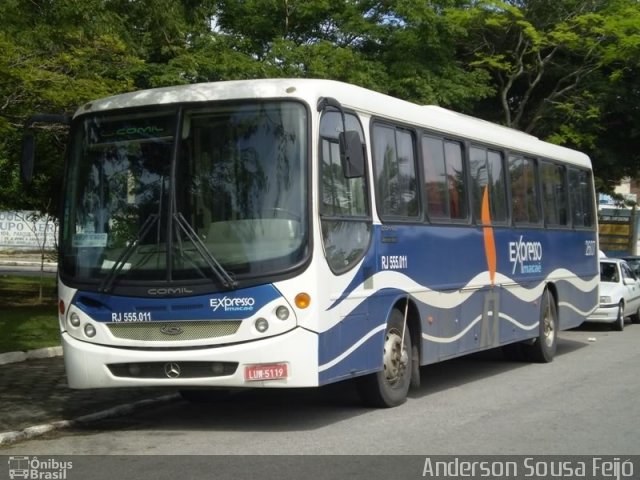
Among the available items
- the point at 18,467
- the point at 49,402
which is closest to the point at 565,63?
the point at 49,402

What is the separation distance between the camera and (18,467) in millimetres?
7664

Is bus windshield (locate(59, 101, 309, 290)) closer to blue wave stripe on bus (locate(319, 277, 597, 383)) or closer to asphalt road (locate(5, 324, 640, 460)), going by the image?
blue wave stripe on bus (locate(319, 277, 597, 383))

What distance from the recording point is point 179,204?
9.02 meters

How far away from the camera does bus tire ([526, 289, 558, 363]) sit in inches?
587

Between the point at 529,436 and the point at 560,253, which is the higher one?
the point at 560,253

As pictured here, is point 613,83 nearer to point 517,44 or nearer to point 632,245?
point 517,44

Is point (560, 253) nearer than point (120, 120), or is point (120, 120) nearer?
point (120, 120)

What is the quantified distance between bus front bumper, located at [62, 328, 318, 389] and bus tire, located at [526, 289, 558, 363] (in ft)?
23.1

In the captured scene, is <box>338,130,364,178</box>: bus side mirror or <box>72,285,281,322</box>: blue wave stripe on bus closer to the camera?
<box>72,285,281,322</box>: blue wave stripe on bus

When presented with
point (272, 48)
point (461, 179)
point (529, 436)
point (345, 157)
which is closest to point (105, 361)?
point (345, 157)

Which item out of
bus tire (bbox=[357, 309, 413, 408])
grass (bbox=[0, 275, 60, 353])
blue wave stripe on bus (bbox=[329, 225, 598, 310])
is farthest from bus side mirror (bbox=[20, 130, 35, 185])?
grass (bbox=[0, 275, 60, 353])

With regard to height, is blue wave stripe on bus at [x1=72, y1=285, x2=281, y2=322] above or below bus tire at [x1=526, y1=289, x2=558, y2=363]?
above

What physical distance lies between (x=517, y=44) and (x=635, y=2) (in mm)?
2974

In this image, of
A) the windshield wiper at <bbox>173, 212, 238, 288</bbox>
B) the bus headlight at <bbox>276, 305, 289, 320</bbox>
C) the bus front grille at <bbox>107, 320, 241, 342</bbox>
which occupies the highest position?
the windshield wiper at <bbox>173, 212, 238, 288</bbox>
